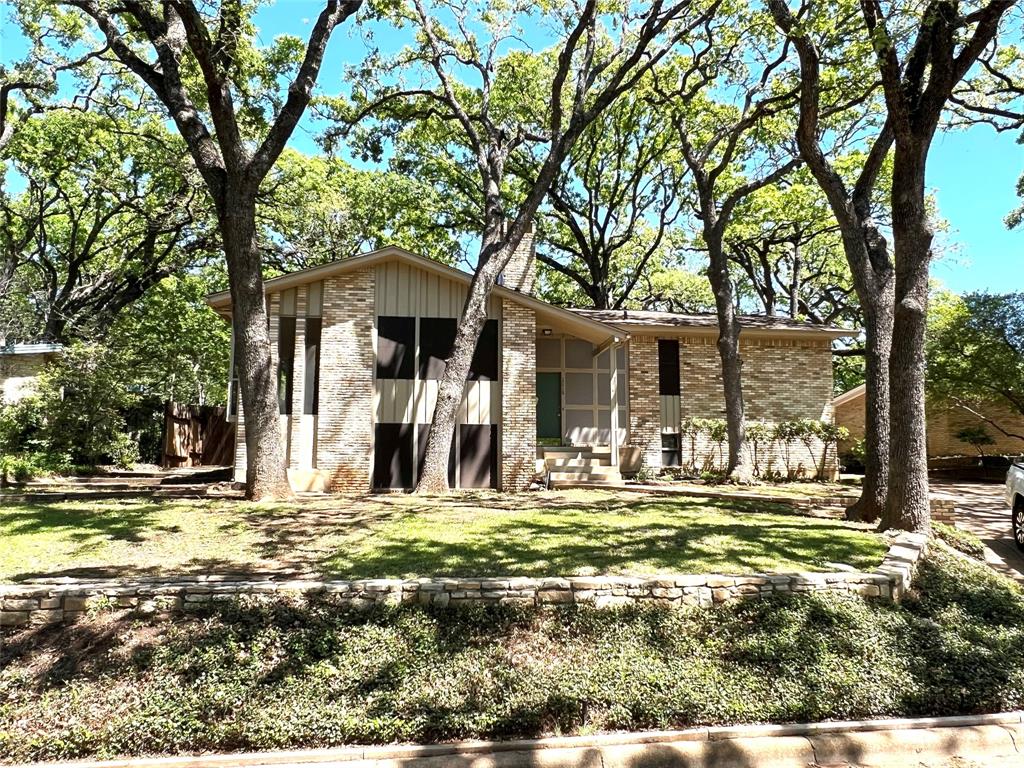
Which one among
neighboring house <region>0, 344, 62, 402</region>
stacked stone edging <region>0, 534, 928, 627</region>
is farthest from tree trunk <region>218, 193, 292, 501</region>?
neighboring house <region>0, 344, 62, 402</region>

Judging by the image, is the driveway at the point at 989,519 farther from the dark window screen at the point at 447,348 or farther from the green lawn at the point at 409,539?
the dark window screen at the point at 447,348

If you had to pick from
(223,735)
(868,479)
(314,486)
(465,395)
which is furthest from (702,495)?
(223,735)

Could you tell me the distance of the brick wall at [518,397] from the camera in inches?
527

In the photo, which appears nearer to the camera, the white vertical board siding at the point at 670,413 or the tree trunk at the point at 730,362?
the tree trunk at the point at 730,362

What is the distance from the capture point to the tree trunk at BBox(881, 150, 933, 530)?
7.66m

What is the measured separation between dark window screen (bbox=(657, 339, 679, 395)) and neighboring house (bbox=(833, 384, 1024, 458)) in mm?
7735

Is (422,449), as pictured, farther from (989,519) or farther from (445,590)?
(989,519)

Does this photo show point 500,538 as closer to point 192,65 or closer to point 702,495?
point 702,495

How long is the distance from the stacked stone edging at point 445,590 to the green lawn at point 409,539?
0.40 metres

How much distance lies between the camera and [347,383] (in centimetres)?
1302

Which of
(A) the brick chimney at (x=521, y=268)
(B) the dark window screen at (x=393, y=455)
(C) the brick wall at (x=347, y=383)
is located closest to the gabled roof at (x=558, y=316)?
(C) the brick wall at (x=347, y=383)

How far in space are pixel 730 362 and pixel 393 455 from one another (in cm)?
826

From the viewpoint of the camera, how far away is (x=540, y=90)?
19.9 metres

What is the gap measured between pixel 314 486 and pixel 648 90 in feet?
45.6
